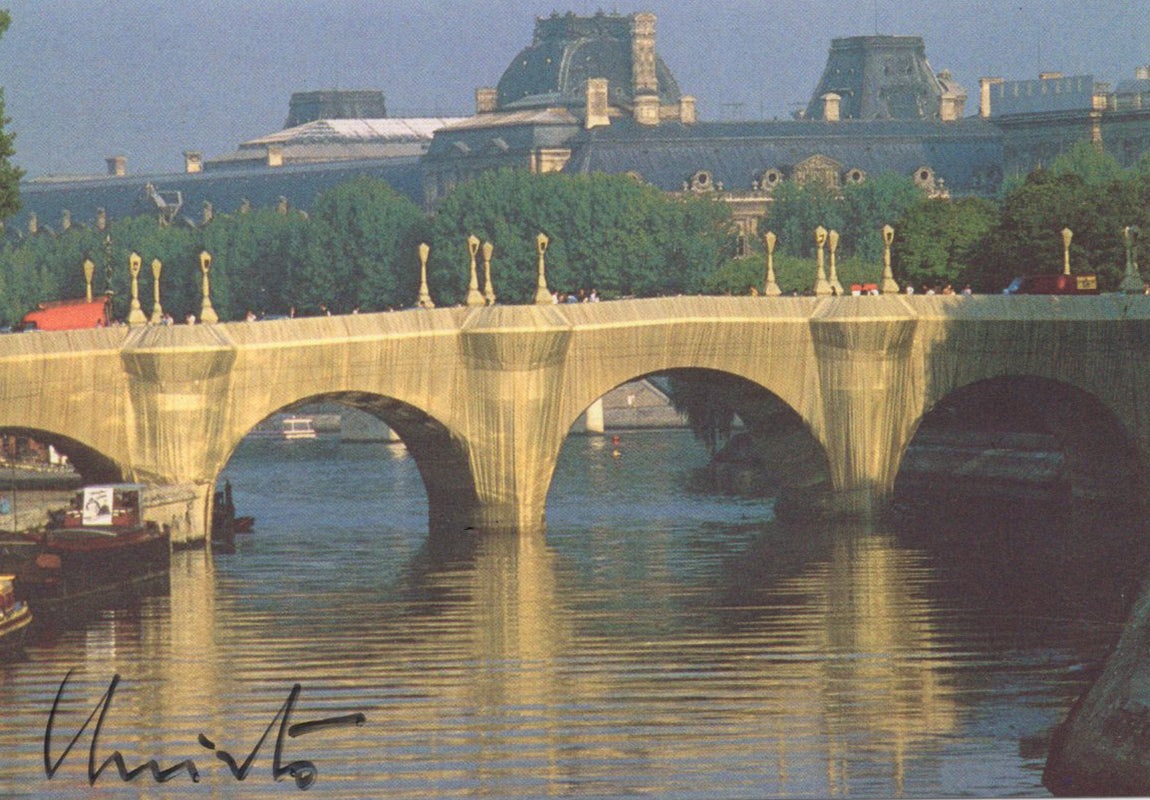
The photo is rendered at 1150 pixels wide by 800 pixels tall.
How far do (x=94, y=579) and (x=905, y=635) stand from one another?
22.3 meters

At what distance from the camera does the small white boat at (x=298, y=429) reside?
188500mm

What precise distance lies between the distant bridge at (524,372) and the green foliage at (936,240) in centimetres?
3129

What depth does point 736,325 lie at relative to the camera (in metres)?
112

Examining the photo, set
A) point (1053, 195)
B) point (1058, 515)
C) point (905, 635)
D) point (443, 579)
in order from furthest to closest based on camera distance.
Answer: point (1053, 195) < point (1058, 515) < point (443, 579) < point (905, 635)

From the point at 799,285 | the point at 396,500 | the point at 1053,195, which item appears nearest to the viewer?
the point at 396,500

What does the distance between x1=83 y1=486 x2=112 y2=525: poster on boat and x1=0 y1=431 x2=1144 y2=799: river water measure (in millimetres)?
2954

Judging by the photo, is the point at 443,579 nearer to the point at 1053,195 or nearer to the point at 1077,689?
the point at 1077,689

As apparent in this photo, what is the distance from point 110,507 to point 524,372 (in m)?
16.1

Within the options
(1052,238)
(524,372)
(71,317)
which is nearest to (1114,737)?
(524,372)

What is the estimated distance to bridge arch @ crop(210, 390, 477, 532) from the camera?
107 meters

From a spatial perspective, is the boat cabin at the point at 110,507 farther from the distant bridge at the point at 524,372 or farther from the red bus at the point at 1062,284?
the red bus at the point at 1062,284

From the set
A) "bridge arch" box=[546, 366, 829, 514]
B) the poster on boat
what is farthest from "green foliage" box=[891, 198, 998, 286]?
the poster on boat

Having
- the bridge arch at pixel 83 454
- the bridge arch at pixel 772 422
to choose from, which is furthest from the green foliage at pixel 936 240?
the bridge arch at pixel 83 454

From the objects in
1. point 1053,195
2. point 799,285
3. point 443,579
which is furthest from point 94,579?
point 799,285
